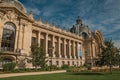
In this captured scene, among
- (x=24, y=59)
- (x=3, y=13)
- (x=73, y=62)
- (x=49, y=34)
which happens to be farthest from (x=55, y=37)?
(x=3, y=13)

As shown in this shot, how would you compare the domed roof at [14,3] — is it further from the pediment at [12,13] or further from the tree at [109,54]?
the tree at [109,54]

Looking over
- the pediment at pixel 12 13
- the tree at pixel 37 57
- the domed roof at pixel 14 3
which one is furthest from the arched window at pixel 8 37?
the tree at pixel 37 57

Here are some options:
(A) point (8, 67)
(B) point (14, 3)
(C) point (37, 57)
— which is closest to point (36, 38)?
(B) point (14, 3)

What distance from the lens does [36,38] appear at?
45000mm

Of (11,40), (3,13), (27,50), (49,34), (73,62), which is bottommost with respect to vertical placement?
(73,62)

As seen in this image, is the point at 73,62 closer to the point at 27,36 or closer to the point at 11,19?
the point at 27,36

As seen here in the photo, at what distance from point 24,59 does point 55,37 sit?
2054cm

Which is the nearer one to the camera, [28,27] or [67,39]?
[28,27]

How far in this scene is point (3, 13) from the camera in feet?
111

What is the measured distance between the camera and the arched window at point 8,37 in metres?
34.3

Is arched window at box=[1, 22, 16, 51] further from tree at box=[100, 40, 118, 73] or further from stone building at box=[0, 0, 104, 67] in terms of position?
tree at box=[100, 40, 118, 73]

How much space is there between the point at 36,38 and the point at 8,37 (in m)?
11.4

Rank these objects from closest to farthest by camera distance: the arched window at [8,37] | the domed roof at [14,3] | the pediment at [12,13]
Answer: the pediment at [12,13]
the arched window at [8,37]
the domed roof at [14,3]

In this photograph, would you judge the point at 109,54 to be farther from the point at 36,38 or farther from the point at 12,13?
the point at 12,13
